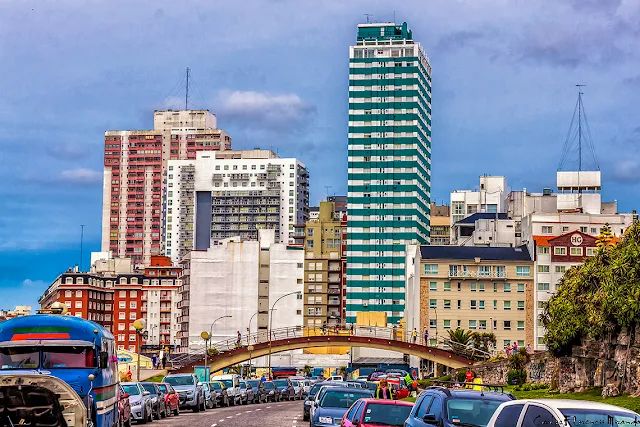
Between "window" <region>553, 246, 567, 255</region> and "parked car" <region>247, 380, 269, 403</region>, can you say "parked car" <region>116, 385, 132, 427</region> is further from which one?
"window" <region>553, 246, 567, 255</region>

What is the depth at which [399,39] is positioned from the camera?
647ft

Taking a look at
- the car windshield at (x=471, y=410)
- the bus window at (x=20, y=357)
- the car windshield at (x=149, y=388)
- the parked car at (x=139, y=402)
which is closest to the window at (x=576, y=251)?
the car windshield at (x=149, y=388)

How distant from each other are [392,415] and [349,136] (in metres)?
169

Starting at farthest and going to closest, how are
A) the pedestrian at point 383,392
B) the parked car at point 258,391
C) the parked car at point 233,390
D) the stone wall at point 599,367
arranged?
1. the parked car at point 258,391
2. the parked car at point 233,390
3. the stone wall at point 599,367
4. the pedestrian at point 383,392

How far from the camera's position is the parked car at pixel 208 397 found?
59.1 metres

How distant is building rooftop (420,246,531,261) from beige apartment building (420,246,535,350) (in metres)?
0.20

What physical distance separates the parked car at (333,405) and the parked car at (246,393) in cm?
3426

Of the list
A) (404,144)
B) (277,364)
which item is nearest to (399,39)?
(404,144)

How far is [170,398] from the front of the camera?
5028 cm

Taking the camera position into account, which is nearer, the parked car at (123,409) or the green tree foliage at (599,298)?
the parked car at (123,409)

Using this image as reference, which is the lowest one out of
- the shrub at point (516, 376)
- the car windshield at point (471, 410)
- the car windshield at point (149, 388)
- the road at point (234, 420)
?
the shrub at point (516, 376)

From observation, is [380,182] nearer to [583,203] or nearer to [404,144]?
[404,144]

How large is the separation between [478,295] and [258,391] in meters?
72.0

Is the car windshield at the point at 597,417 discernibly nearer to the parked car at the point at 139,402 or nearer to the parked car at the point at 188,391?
the parked car at the point at 139,402
